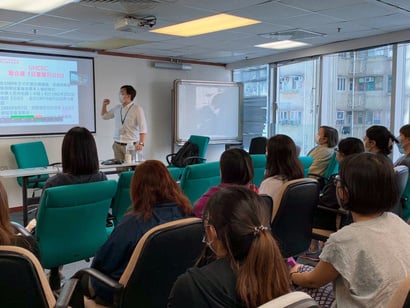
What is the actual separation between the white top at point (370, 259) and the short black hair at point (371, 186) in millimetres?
54

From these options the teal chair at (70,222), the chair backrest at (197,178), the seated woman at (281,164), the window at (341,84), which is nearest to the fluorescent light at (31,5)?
the chair backrest at (197,178)

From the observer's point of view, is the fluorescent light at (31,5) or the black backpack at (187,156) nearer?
the fluorescent light at (31,5)

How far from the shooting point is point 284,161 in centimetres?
291

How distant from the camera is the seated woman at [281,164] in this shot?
2.87 meters

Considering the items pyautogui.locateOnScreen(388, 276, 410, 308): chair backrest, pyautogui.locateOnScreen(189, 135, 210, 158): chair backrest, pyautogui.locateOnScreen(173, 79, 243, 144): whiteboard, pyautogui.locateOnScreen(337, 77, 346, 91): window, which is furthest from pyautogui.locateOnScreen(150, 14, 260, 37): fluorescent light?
pyautogui.locateOnScreen(388, 276, 410, 308): chair backrest

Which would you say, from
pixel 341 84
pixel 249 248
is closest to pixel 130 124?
pixel 341 84

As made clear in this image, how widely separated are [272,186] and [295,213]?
0.26m

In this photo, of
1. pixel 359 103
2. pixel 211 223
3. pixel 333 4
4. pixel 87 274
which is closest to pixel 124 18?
pixel 333 4

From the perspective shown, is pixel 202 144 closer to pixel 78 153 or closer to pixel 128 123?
pixel 128 123

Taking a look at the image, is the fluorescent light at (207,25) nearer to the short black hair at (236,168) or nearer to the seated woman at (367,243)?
the short black hair at (236,168)

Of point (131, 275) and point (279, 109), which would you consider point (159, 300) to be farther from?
point (279, 109)

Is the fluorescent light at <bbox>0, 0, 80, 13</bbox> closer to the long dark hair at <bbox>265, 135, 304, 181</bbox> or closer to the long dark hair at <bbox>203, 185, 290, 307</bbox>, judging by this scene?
the long dark hair at <bbox>265, 135, 304, 181</bbox>

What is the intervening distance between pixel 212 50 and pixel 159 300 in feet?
17.8

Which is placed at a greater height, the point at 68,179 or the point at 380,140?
the point at 380,140
